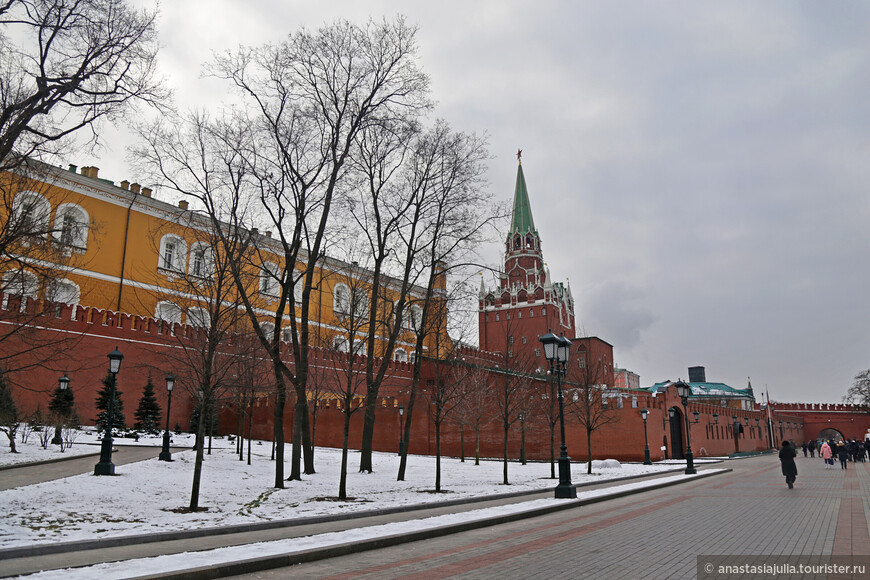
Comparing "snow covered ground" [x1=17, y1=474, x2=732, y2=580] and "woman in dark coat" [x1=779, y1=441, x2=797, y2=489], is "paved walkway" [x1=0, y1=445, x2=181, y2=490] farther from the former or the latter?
"woman in dark coat" [x1=779, y1=441, x2=797, y2=489]

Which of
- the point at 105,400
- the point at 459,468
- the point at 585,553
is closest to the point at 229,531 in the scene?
the point at 585,553

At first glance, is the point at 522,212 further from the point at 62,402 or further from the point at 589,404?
the point at 62,402

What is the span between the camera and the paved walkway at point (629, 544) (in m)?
6.96

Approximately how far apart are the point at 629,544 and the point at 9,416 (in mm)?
22902

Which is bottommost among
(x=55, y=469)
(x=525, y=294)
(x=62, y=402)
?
→ (x=55, y=469)

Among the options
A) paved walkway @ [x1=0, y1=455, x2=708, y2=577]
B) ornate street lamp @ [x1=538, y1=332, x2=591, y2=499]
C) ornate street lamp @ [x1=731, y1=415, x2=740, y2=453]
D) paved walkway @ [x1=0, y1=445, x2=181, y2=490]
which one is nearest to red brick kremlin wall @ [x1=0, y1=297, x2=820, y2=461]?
paved walkway @ [x1=0, y1=445, x2=181, y2=490]

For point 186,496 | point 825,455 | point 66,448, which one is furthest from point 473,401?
point 186,496

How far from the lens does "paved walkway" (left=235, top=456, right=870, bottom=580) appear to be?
22.9 feet

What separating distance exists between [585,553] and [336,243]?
48.9 ft

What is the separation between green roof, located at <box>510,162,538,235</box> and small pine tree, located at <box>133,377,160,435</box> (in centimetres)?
6220

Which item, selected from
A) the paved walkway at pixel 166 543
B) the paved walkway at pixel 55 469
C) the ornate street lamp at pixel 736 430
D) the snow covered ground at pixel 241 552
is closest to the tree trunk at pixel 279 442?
the paved walkway at pixel 55 469

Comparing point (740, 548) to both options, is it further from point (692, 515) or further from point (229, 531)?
point (229, 531)

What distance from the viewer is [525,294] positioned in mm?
84312

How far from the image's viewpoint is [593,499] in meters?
15.0
